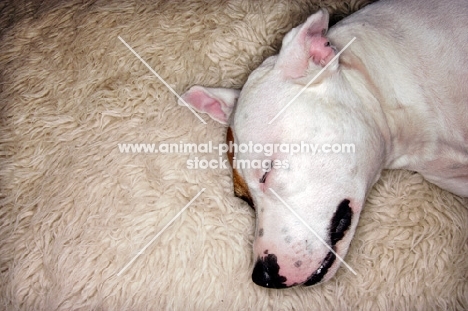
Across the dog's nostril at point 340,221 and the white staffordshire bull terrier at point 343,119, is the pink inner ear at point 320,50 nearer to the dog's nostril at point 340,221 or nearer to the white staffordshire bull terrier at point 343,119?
the white staffordshire bull terrier at point 343,119

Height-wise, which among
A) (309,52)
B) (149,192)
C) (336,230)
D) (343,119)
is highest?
(309,52)

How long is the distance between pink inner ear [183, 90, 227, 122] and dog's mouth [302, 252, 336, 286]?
1.82 feet

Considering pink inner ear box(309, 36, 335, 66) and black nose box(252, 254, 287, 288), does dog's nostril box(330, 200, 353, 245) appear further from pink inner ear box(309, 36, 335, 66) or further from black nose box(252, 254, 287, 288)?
pink inner ear box(309, 36, 335, 66)

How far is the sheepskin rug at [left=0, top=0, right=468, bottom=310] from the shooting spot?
1.42m

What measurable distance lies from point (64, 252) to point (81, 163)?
290 millimetres

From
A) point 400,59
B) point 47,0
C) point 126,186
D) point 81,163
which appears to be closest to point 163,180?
point 126,186

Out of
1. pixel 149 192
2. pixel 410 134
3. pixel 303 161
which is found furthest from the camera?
pixel 149 192

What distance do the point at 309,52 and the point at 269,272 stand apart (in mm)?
562

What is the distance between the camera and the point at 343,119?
1.26 m

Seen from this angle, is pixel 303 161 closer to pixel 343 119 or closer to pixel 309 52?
pixel 343 119

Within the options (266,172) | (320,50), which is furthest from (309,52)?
(266,172)

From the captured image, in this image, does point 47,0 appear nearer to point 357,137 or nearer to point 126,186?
point 126,186

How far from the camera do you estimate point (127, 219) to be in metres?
1.52

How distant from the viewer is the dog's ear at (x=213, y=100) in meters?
1.53
